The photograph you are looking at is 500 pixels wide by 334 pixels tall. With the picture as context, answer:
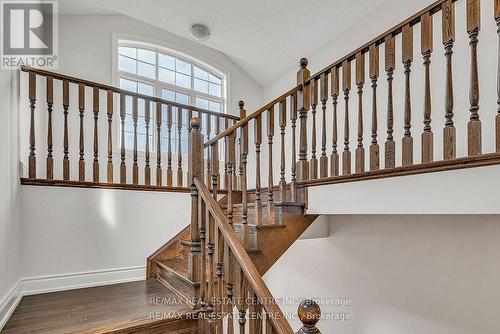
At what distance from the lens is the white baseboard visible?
232 centimetres

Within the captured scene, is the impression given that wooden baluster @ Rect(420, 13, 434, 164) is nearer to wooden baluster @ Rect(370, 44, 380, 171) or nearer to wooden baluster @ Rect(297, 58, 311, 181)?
wooden baluster @ Rect(370, 44, 380, 171)

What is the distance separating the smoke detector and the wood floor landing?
125 inches

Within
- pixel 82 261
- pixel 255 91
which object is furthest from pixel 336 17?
pixel 82 261

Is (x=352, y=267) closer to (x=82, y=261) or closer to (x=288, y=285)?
(x=288, y=285)

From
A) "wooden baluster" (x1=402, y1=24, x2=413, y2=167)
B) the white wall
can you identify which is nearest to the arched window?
the white wall

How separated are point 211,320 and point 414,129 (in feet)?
8.11

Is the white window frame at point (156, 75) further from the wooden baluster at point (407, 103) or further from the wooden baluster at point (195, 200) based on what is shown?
the wooden baluster at point (407, 103)

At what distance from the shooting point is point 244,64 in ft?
16.8

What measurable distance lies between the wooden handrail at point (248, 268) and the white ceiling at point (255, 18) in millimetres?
2554

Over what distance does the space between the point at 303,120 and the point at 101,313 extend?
203 centimetres

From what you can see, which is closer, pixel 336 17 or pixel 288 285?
pixel 336 17

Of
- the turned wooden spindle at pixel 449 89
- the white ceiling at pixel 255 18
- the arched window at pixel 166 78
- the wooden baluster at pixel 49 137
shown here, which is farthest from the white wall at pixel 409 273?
the wooden baluster at pixel 49 137

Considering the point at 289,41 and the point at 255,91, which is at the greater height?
the point at 289,41

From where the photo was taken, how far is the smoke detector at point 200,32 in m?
4.10
